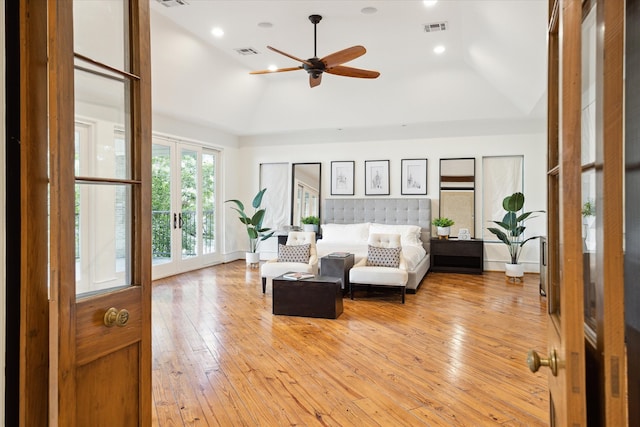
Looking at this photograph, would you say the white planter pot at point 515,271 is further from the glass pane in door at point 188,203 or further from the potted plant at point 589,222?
the potted plant at point 589,222

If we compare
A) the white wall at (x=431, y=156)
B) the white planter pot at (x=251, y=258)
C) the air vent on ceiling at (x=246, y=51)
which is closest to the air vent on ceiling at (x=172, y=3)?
the air vent on ceiling at (x=246, y=51)

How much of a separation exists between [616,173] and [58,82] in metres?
1.44

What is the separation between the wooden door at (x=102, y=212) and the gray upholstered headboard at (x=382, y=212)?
22.9 ft

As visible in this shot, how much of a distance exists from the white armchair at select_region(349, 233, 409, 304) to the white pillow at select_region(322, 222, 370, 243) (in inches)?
66.8

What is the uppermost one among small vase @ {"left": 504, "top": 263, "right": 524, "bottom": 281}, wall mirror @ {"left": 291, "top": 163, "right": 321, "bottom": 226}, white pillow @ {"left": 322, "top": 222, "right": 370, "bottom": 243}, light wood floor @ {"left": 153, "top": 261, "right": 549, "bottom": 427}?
wall mirror @ {"left": 291, "top": 163, "right": 321, "bottom": 226}

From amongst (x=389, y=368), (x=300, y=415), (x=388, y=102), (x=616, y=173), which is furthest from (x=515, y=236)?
(x=616, y=173)

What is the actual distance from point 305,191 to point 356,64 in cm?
301

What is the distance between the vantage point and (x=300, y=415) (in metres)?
2.61

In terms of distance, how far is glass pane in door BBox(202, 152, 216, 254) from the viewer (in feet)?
28.0

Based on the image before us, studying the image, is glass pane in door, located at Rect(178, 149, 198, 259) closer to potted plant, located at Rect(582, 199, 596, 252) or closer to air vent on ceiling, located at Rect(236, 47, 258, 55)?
air vent on ceiling, located at Rect(236, 47, 258, 55)

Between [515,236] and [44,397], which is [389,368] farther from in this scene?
[515,236]

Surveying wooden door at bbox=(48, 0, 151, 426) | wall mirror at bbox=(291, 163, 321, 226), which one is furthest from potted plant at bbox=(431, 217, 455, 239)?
wooden door at bbox=(48, 0, 151, 426)

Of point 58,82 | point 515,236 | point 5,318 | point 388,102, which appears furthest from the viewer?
point 388,102

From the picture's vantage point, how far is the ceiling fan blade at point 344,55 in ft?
14.2
